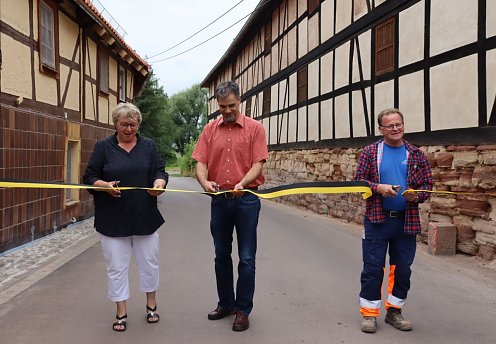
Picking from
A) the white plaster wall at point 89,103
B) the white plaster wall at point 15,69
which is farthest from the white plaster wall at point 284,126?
the white plaster wall at point 15,69

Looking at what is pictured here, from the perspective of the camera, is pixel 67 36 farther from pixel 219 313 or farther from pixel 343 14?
pixel 219 313

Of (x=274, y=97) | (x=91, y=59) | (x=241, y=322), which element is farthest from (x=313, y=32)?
(x=241, y=322)

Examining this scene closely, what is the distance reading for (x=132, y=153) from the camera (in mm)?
3734

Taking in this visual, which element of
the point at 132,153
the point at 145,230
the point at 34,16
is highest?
the point at 34,16

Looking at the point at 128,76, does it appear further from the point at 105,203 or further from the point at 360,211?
the point at 105,203

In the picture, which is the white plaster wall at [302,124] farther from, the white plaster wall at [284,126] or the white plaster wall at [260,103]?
the white plaster wall at [260,103]

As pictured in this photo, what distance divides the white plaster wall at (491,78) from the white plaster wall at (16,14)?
6.94 metres

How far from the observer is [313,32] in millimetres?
13547

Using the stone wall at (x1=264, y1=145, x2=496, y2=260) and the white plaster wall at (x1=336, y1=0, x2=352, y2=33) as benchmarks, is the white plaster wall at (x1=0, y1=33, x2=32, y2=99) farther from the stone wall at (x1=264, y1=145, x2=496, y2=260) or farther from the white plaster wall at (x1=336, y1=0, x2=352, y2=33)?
the white plaster wall at (x1=336, y1=0, x2=352, y2=33)

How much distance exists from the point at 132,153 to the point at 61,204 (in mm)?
6418

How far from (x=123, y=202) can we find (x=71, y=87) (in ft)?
24.9

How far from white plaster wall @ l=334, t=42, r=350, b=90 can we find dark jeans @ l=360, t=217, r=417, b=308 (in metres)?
8.13

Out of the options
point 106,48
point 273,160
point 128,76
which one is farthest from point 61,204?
point 273,160

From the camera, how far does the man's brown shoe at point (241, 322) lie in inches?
143
